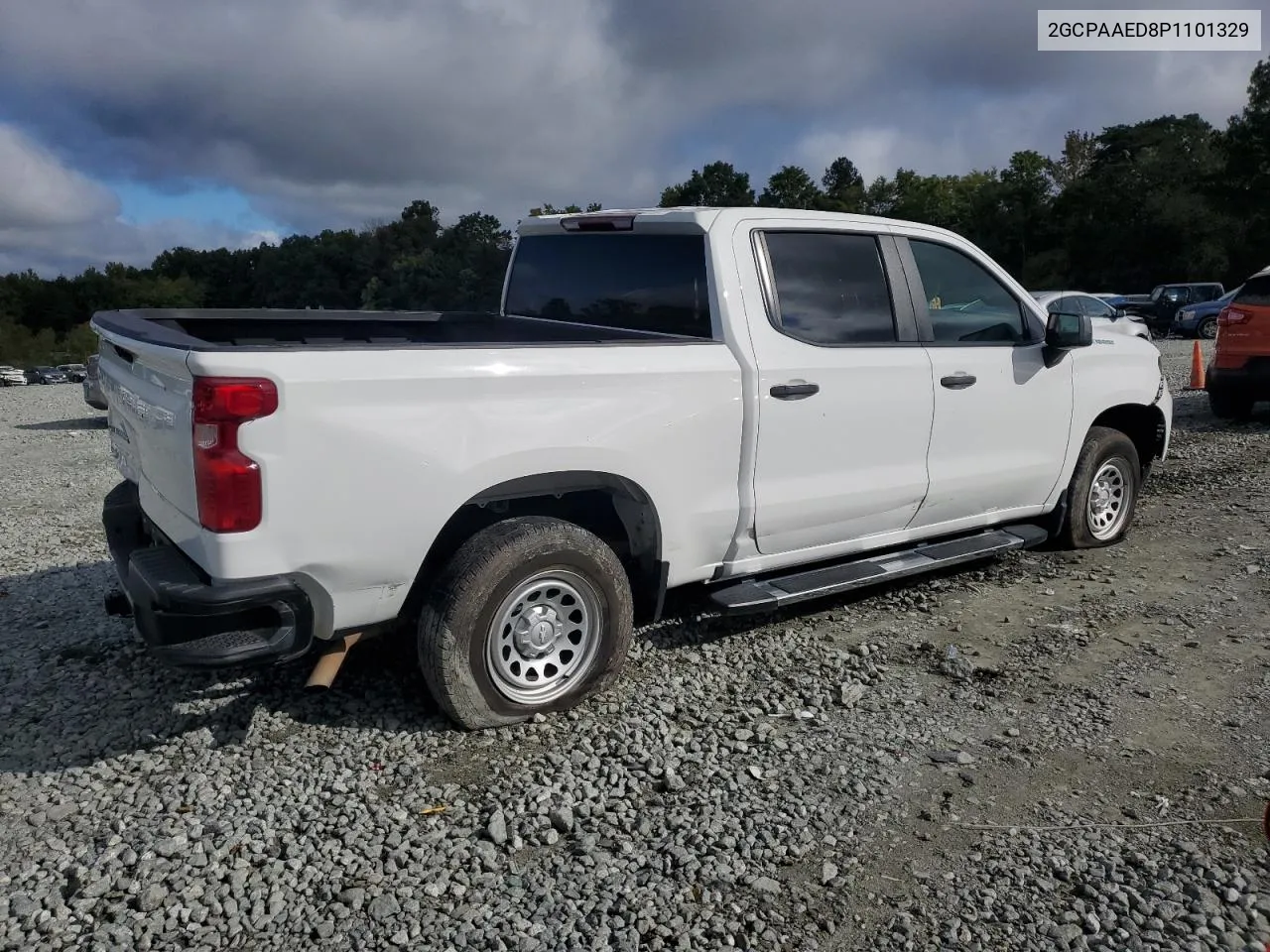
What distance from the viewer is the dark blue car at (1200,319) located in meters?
25.7

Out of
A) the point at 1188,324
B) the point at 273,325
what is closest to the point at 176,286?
the point at 1188,324

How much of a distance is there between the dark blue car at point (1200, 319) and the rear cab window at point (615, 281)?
2533 centimetres

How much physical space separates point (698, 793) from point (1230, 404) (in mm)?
9979

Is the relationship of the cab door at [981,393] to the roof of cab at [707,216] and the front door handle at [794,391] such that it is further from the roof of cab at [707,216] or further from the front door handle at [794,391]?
the front door handle at [794,391]

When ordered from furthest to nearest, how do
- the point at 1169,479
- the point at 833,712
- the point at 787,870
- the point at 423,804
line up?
the point at 1169,479, the point at 833,712, the point at 423,804, the point at 787,870

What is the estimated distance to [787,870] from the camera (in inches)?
116

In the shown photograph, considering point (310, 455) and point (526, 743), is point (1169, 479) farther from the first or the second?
point (310, 455)

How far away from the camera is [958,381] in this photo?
4.88 metres

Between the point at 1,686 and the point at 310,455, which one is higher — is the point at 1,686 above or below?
below

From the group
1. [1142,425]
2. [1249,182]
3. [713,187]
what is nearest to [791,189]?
[713,187]

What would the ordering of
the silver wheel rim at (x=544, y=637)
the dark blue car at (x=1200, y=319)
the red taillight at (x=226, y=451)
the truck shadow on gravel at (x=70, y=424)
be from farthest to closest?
the dark blue car at (x=1200, y=319) < the truck shadow on gravel at (x=70, y=424) < the silver wheel rim at (x=544, y=637) < the red taillight at (x=226, y=451)

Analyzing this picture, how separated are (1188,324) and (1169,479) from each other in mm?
21314

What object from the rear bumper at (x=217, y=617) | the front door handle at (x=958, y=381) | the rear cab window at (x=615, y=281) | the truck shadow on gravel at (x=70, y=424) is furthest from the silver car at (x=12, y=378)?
the front door handle at (x=958, y=381)

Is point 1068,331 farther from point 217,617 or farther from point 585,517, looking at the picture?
point 217,617
